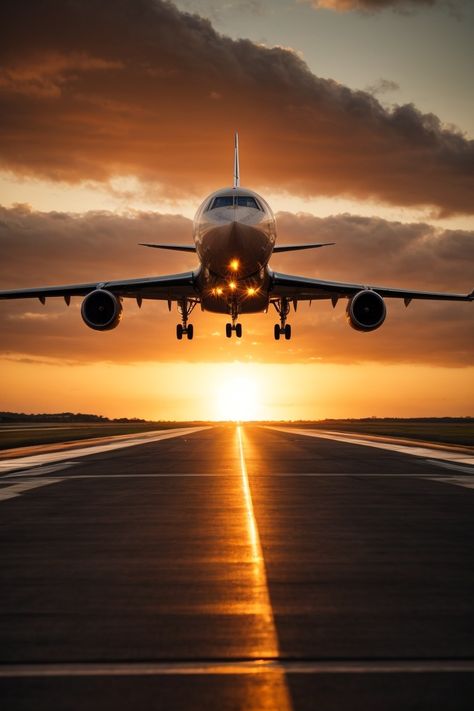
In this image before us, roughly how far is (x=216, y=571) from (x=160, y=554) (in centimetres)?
111

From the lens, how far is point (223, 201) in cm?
3012

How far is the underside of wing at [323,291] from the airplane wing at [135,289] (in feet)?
13.7

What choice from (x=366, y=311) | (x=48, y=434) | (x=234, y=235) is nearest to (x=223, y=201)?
(x=234, y=235)

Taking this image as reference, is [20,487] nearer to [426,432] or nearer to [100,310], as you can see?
[100,310]

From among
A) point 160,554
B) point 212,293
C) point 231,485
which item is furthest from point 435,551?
point 212,293

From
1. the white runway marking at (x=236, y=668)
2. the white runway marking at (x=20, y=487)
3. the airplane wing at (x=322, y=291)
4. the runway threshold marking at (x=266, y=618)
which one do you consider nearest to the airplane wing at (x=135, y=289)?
the airplane wing at (x=322, y=291)

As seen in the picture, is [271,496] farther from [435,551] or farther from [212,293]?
[212,293]

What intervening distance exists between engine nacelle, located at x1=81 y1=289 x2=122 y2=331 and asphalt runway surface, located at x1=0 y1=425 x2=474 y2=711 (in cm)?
2123

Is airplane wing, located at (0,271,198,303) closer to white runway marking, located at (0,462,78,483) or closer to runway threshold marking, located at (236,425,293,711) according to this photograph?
white runway marking, located at (0,462,78,483)

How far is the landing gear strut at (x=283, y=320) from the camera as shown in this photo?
141 ft

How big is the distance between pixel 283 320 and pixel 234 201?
1495cm

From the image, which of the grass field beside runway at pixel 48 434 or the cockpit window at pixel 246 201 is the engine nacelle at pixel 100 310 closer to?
the grass field beside runway at pixel 48 434

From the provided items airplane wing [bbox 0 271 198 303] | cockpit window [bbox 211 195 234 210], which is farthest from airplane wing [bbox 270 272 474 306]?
cockpit window [bbox 211 195 234 210]

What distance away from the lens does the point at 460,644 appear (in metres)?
5.26
